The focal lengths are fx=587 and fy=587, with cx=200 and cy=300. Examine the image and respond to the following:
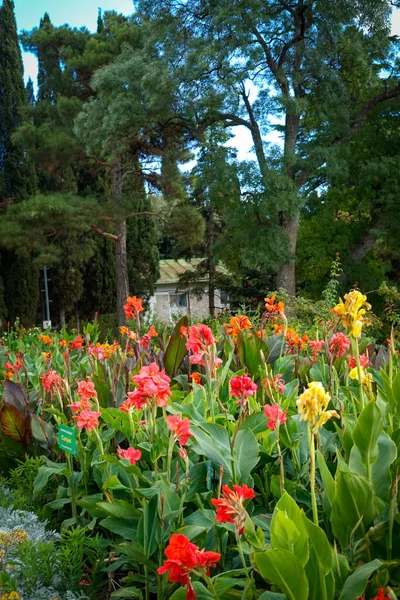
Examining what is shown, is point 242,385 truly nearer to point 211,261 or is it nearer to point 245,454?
point 245,454

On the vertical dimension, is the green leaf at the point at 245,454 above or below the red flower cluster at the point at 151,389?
below

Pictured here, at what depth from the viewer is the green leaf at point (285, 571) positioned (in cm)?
97

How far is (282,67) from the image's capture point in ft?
45.5

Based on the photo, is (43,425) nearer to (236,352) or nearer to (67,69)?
(236,352)

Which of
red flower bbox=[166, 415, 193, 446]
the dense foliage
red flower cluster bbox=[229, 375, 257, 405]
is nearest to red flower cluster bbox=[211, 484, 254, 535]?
the dense foliage

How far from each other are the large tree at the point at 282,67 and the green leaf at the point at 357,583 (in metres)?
11.8

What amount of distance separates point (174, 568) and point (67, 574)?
2.38 feet

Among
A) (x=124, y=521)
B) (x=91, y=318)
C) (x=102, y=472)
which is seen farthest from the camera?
(x=91, y=318)

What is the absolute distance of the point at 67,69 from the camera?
55.5 feet

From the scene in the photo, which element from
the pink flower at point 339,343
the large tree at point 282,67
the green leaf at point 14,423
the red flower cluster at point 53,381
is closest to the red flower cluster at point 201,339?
the pink flower at point 339,343

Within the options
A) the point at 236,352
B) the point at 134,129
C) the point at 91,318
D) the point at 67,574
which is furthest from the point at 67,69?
the point at 67,574

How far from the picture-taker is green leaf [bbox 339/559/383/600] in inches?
40.7

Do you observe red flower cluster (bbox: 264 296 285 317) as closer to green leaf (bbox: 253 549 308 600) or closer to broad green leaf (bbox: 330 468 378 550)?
broad green leaf (bbox: 330 468 378 550)

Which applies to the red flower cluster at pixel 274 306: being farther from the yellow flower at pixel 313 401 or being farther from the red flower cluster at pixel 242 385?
the yellow flower at pixel 313 401
